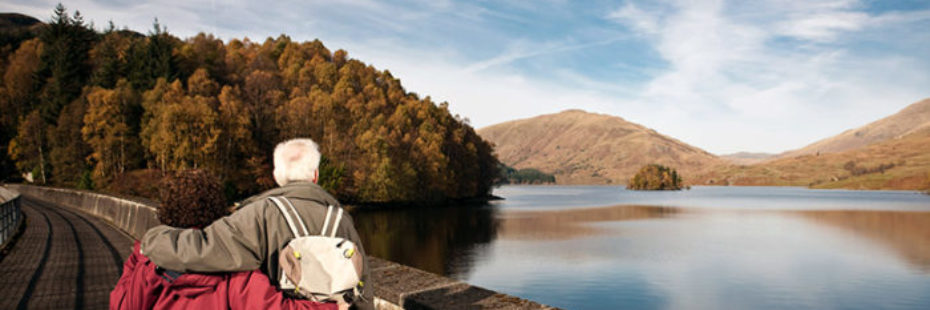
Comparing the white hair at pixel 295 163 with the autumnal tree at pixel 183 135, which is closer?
the white hair at pixel 295 163

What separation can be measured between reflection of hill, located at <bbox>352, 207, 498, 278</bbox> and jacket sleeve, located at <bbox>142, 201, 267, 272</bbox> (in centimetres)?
2778

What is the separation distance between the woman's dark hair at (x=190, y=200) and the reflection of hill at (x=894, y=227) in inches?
1663

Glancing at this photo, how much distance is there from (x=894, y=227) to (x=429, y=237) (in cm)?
4725

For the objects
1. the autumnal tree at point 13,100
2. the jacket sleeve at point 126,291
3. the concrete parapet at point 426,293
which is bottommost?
the concrete parapet at point 426,293

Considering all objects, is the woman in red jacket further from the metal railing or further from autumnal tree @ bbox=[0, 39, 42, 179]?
autumnal tree @ bbox=[0, 39, 42, 179]

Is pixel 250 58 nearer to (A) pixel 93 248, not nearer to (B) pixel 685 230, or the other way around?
(B) pixel 685 230

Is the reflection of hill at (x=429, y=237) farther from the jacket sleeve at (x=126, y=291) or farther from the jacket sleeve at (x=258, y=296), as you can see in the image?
the jacket sleeve at (x=258, y=296)

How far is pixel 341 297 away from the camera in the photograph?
9.53 feet

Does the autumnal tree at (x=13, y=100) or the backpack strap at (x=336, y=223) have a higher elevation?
the autumnal tree at (x=13, y=100)

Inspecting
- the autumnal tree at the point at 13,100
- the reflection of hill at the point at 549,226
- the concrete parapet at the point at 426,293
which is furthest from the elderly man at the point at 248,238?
the autumnal tree at the point at 13,100

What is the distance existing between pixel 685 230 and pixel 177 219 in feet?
182

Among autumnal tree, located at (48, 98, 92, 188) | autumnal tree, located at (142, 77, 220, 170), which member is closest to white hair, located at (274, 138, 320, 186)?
autumnal tree, located at (142, 77, 220, 170)

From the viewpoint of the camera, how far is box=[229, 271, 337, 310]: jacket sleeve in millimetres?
2814

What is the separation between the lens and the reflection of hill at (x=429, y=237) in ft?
113
